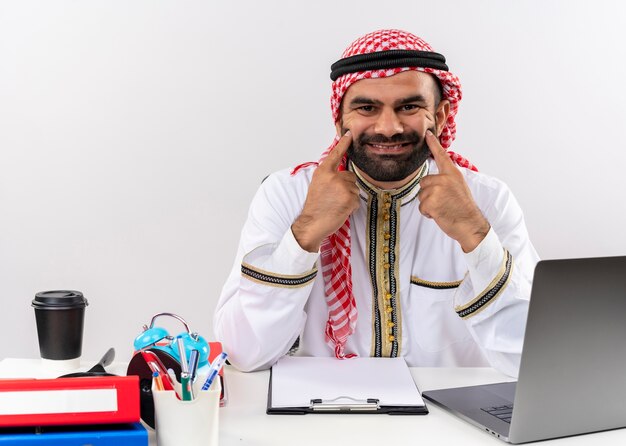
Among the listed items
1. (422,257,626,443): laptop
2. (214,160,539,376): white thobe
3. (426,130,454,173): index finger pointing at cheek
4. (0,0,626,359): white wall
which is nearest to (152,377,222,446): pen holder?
(422,257,626,443): laptop

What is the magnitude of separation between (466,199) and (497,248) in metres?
0.14

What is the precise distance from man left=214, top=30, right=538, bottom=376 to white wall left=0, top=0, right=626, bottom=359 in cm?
91

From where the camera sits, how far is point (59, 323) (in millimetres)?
1446

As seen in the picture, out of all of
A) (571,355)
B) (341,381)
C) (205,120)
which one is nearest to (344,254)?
(341,381)

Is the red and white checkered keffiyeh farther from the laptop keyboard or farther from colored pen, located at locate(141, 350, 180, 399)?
colored pen, located at locate(141, 350, 180, 399)

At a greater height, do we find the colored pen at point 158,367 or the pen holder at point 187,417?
the colored pen at point 158,367

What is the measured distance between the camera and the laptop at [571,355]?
1.09 m

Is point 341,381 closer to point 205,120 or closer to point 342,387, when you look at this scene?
point 342,387

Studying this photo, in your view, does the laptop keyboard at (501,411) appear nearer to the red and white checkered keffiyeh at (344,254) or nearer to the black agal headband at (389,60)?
the red and white checkered keffiyeh at (344,254)

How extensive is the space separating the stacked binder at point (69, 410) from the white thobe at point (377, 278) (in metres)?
0.64

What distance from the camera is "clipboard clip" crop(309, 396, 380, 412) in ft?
4.19

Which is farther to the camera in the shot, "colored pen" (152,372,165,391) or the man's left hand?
the man's left hand

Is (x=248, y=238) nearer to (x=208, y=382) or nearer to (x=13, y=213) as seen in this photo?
(x=208, y=382)

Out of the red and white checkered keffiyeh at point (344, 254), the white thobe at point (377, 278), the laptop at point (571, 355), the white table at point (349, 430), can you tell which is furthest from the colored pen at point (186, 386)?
the red and white checkered keffiyeh at point (344, 254)
